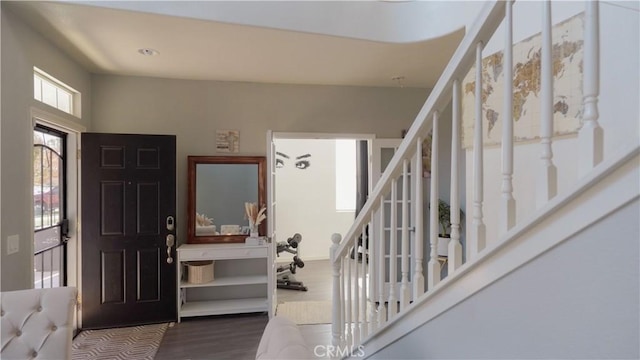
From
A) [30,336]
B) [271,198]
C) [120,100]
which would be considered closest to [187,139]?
[120,100]

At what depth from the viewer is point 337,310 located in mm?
2053

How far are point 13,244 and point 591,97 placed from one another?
3.09 meters

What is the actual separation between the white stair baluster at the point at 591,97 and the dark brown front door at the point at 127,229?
346 cm

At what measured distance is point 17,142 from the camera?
229cm

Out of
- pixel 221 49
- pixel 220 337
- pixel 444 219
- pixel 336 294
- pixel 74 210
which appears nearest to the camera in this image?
pixel 336 294

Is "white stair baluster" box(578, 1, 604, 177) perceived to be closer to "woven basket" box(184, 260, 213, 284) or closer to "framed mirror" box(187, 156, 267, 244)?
"framed mirror" box(187, 156, 267, 244)

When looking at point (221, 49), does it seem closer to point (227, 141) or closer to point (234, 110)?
point (234, 110)

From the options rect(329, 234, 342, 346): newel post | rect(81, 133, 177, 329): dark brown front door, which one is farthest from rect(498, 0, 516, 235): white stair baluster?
rect(81, 133, 177, 329): dark brown front door

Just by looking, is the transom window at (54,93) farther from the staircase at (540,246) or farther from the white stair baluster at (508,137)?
the white stair baluster at (508,137)

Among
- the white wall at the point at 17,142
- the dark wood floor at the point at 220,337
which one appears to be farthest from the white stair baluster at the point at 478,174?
the white wall at the point at 17,142

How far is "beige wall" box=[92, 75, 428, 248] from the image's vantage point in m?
3.66

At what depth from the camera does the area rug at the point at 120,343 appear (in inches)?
111

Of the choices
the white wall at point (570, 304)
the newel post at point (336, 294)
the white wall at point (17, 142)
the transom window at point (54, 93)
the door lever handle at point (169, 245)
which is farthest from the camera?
the door lever handle at point (169, 245)

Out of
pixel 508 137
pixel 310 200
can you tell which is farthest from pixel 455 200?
pixel 310 200
